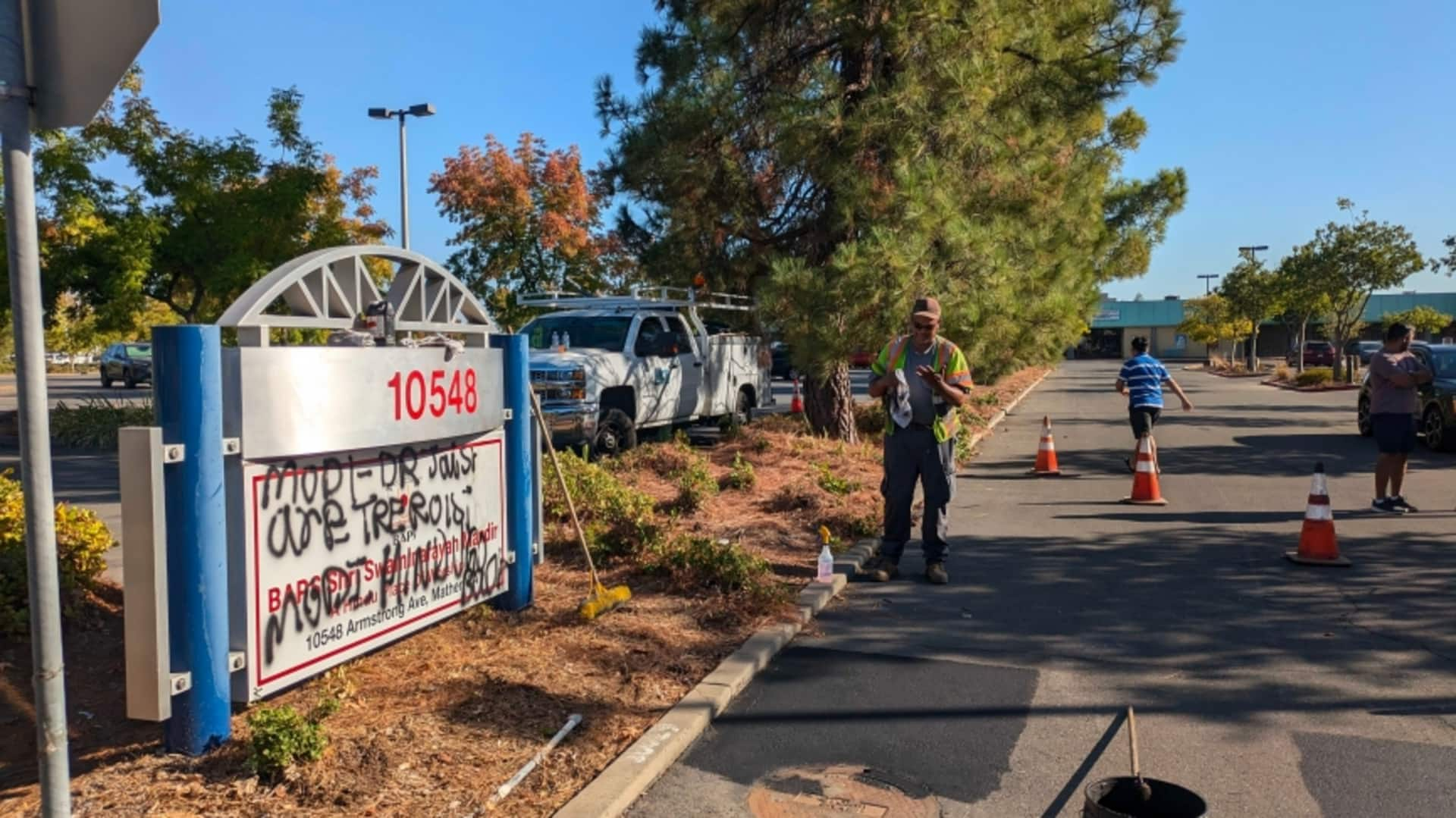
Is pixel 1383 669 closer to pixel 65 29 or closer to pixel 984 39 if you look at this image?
pixel 65 29

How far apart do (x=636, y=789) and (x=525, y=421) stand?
262 centimetres

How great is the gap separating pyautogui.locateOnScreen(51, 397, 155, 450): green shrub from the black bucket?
55.1ft

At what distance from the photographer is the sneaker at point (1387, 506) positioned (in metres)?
10.1

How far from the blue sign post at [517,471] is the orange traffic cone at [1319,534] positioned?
18.2 feet

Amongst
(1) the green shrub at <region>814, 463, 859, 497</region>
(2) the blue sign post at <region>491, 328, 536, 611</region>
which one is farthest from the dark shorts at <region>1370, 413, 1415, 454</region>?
(2) the blue sign post at <region>491, 328, 536, 611</region>

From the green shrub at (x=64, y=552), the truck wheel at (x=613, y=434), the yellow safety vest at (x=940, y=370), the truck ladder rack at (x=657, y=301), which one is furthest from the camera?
the truck ladder rack at (x=657, y=301)

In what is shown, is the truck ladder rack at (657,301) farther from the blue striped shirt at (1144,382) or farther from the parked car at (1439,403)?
the parked car at (1439,403)

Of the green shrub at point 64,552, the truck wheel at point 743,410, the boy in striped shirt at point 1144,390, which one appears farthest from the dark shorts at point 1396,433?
the green shrub at point 64,552

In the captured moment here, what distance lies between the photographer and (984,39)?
12.0m

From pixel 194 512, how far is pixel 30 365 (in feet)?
4.71

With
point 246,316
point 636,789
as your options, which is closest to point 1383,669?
point 636,789

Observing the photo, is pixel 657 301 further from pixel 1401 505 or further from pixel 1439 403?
pixel 1439 403

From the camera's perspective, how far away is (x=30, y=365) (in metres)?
2.55

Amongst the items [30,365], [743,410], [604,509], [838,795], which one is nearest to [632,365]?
[743,410]
